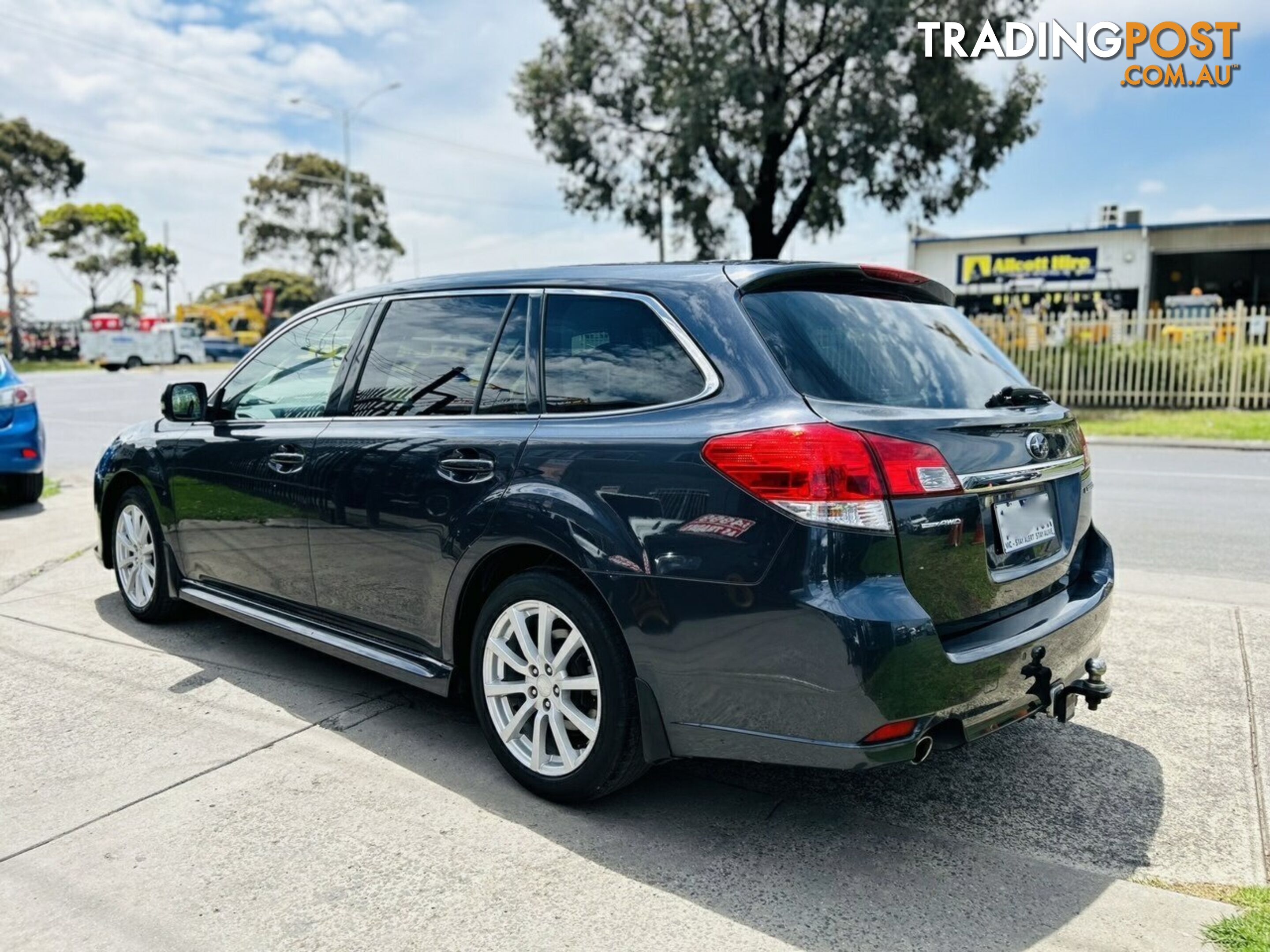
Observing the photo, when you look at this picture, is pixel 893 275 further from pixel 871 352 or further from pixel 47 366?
pixel 47 366

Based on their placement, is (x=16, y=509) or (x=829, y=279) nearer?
(x=829, y=279)

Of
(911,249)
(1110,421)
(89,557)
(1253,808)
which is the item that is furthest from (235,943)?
(911,249)

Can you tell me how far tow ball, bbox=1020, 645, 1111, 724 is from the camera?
3.02 m

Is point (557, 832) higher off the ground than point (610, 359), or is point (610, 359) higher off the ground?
point (610, 359)

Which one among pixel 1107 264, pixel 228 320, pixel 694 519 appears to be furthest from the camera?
pixel 228 320

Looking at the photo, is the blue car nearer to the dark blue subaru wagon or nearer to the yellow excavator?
the dark blue subaru wagon

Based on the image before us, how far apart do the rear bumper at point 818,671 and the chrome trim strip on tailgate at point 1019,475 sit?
0.40 meters

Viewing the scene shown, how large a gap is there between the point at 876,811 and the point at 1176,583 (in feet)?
12.2

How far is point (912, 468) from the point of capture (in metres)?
2.77

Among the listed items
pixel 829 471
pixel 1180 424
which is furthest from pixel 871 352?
pixel 1180 424

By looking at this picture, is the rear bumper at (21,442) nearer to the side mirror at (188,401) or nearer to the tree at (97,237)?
the side mirror at (188,401)

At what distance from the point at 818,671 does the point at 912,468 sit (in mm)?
607

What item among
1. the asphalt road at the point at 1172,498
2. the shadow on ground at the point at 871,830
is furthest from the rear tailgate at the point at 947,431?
the asphalt road at the point at 1172,498

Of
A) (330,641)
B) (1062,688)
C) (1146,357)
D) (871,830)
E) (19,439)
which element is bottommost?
(871,830)
